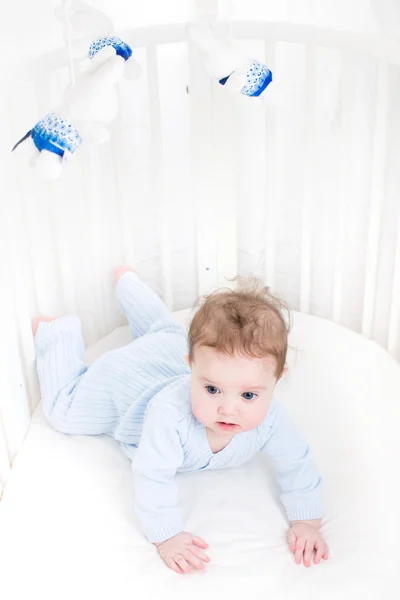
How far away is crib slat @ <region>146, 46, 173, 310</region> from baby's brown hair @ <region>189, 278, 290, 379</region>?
44 cm

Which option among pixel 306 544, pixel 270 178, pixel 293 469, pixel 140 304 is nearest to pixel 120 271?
pixel 140 304

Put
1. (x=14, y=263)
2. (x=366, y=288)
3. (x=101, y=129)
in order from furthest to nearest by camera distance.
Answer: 1. (x=366, y=288)
2. (x=14, y=263)
3. (x=101, y=129)

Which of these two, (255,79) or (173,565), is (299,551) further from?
(255,79)

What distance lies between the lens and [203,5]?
1.32 m

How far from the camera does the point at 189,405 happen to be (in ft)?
3.69

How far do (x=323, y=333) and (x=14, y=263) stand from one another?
1.99 feet

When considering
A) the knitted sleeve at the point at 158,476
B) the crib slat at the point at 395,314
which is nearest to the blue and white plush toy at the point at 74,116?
the knitted sleeve at the point at 158,476

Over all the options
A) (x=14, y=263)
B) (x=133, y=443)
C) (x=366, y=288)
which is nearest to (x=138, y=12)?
(x=14, y=263)

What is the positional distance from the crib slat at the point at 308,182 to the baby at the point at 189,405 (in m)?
0.28

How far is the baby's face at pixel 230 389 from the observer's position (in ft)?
3.34

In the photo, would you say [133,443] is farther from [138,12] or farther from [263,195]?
[138,12]

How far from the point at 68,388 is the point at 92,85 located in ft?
1.82

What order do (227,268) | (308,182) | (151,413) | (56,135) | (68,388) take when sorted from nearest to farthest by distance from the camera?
1. (56,135)
2. (151,413)
3. (68,388)
4. (308,182)
5. (227,268)

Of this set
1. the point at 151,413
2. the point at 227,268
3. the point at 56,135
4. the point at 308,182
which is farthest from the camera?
the point at 227,268
